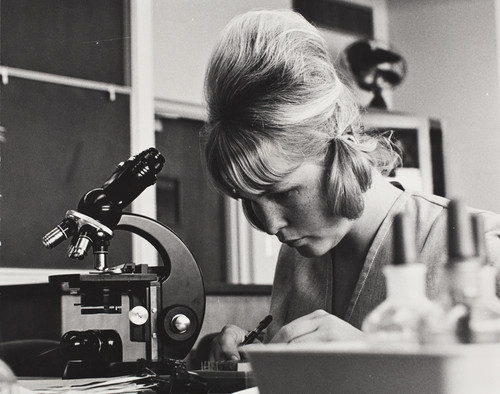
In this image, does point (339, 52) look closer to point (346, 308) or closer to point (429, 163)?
point (429, 163)

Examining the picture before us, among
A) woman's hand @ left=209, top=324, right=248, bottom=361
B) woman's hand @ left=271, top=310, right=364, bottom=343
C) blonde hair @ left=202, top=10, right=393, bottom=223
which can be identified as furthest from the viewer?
woman's hand @ left=209, top=324, right=248, bottom=361

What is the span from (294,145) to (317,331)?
28 centimetres

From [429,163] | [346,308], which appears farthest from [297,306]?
[429,163]

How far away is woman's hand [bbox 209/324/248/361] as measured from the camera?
3.89 feet

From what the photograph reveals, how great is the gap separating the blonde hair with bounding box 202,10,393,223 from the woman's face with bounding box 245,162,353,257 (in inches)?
0.5

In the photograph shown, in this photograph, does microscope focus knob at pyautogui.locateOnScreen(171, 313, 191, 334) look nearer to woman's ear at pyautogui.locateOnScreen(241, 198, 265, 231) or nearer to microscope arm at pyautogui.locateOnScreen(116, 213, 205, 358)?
microscope arm at pyautogui.locateOnScreen(116, 213, 205, 358)

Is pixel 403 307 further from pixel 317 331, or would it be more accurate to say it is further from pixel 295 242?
pixel 295 242

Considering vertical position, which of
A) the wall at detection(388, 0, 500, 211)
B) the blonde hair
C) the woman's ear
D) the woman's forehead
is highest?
the wall at detection(388, 0, 500, 211)

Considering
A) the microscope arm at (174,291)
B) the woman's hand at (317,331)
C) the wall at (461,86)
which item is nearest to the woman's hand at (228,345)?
the microscope arm at (174,291)

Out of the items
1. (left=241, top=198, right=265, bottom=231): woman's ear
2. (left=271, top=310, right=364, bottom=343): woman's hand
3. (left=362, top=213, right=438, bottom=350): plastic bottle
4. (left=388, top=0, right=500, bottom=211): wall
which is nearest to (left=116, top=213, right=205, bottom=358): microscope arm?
(left=241, top=198, right=265, bottom=231): woman's ear

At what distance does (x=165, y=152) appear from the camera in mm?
3256

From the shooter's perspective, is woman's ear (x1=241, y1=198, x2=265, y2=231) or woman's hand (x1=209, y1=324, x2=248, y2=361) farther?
woman's hand (x1=209, y1=324, x2=248, y2=361)

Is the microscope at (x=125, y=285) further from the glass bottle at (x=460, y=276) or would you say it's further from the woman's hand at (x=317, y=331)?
the glass bottle at (x=460, y=276)

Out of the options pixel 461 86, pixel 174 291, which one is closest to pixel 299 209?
pixel 174 291
